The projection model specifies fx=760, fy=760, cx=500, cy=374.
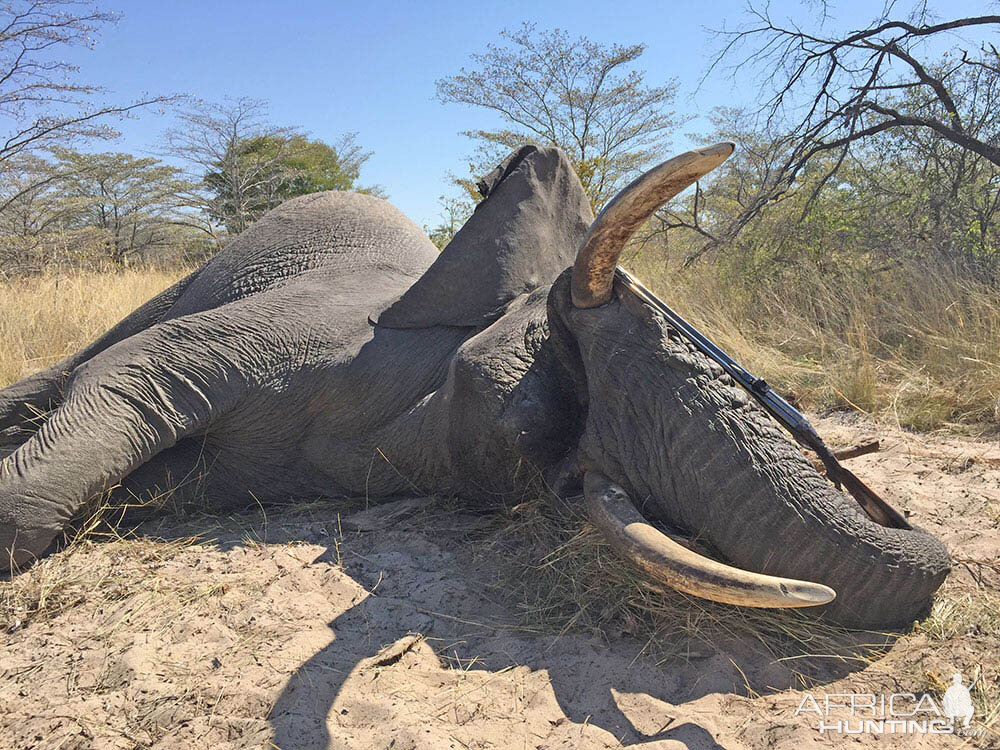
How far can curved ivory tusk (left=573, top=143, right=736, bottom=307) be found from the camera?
6.42 ft

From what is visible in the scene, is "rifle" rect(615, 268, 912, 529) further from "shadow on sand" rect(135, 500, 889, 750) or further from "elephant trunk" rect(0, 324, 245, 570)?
"elephant trunk" rect(0, 324, 245, 570)

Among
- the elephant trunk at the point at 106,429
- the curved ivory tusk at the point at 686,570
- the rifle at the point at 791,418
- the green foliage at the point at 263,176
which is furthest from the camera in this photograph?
the green foliage at the point at 263,176

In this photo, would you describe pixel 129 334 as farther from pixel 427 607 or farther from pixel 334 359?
pixel 427 607

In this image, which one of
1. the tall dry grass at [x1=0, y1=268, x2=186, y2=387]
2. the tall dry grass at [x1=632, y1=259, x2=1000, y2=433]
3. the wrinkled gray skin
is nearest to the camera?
the wrinkled gray skin

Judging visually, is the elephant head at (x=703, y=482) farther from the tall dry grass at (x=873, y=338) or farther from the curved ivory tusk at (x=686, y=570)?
the tall dry grass at (x=873, y=338)

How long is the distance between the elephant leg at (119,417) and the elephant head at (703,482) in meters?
1.70

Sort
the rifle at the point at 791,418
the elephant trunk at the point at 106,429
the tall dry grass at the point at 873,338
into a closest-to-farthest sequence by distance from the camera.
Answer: the rifle at the point at 791,418 < the elephant trunk at the point at 106,429 < the tall dry grass at the point at 873,338

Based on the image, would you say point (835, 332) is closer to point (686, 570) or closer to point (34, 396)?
point (686, 570)

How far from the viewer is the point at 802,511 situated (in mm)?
2016

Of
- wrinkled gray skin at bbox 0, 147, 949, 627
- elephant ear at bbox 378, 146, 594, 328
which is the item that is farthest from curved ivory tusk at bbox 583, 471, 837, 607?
elephant ear at bbox 378, 146, 594, 328

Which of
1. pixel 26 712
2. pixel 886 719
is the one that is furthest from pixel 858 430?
pixel 26 712

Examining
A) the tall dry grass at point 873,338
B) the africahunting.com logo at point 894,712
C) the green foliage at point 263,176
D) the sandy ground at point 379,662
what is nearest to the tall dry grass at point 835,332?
the tall dry grass at point 873,338

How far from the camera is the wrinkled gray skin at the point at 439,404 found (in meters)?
2.09

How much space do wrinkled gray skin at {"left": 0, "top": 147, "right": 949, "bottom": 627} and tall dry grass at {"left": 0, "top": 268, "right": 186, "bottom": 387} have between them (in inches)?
79.0
